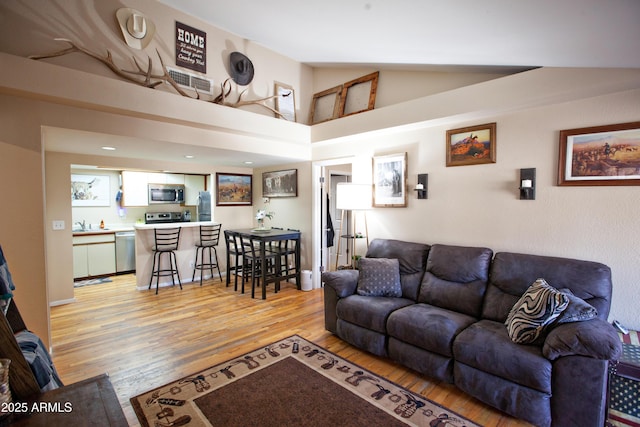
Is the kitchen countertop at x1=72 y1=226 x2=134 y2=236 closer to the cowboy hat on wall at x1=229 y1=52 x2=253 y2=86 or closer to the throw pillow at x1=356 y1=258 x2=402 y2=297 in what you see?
the cowboy hat on wall at x1=229 y1=52 x2=253 y2=86

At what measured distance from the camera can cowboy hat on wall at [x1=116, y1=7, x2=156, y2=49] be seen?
313cm

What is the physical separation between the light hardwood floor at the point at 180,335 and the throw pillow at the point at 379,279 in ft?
1.99

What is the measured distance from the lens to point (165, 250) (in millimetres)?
4848

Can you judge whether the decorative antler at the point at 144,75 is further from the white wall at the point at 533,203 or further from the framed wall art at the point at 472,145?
the framed wall art at the point at 472,145

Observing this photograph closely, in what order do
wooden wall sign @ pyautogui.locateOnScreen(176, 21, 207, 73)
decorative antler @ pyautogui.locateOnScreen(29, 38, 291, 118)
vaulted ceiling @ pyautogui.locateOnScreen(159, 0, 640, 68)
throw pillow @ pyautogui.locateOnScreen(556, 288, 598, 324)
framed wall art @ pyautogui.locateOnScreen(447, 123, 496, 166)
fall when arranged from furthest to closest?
wooden wall sign @ pyautogui.locateOnScreen(176, 21, 207, 73) → framed wall art @ pyautogui.locateOnScreen(447, 123, 496, 166) → decorative antler @ pyautogui.locateOnScreen(29, 38, 291, 118) → throw pillow @ pyautogui.locateOnScreen(556, 288, 598, 324) → vaulted ceiling @ pyautogui.locateOnScreen(159, 0, 640, 68)

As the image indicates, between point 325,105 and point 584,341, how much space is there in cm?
415

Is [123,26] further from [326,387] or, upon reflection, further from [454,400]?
[454,400]

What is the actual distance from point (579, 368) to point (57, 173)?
19.4 ft

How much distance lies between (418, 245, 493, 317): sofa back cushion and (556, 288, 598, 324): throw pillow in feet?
2.38

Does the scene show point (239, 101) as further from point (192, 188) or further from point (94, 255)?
point (94, 255)

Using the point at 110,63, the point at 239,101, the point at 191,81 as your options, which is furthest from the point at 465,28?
the point at 110,63

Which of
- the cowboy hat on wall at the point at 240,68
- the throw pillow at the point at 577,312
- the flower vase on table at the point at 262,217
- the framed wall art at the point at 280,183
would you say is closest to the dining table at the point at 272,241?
the flower vase on table at the point at 262,217

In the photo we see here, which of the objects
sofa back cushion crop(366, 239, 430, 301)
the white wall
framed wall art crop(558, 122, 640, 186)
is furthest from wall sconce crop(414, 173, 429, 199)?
framed wall art crop(558, 122, 640, 186)

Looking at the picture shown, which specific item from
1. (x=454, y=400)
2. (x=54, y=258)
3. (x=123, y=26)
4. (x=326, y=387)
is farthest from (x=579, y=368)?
Answer: (x=54, y=258)
